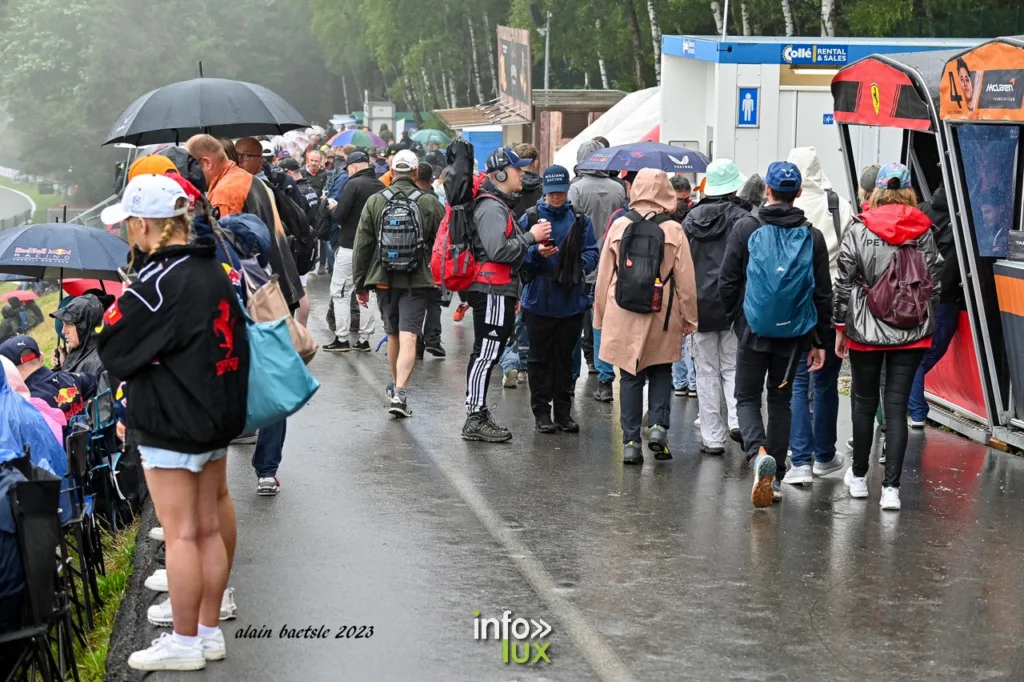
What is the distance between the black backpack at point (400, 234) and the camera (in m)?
10.4

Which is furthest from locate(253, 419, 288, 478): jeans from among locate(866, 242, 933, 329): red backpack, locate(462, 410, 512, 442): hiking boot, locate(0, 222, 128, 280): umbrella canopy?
locate(866, 242, 933, 329): red backpack

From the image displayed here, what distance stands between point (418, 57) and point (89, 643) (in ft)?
140

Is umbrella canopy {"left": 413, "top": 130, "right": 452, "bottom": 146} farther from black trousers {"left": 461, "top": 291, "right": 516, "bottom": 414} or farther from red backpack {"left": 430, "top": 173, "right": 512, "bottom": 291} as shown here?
red backpack {"left": 430, "top": 173, "right": 512, "bottom": 291}

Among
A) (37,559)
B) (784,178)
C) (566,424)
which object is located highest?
(784,178)

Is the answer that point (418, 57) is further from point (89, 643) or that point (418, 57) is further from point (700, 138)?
point (89, 643)

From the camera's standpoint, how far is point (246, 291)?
20.9 ft

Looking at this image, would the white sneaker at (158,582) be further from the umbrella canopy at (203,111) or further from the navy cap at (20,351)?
the umbrella canopy at (203,111)

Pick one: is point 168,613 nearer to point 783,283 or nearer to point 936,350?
point 783,283

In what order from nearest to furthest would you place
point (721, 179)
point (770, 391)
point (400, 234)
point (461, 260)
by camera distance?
1. point (770, 391)
2. point (721, 179)
3. point (461, 260)
4. point (400, 234)

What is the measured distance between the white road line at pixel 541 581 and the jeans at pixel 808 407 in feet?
6.36

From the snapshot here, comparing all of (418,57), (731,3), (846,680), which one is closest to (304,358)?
(846,680)

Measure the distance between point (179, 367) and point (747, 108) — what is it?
471 inches

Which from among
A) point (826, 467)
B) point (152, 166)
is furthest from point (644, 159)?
point (152, 166)

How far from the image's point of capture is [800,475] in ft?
27.6
